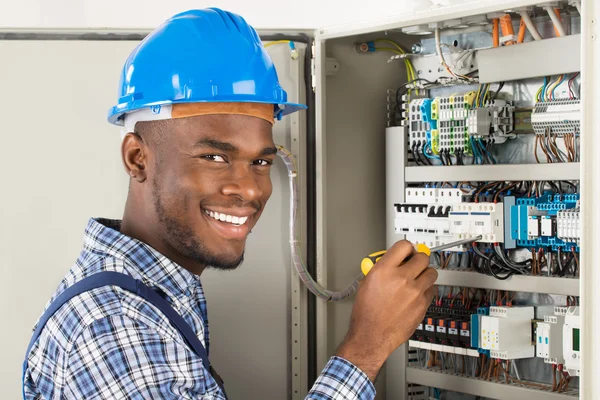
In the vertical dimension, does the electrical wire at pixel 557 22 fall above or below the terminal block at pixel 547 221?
above

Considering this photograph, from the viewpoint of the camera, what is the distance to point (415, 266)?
1.37 meters

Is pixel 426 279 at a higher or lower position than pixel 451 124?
lower

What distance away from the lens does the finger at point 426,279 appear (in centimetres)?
137

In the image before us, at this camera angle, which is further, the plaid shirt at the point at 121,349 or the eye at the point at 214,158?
the eye at the point at 214,158

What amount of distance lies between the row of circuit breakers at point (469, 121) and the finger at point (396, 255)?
502 millimetres

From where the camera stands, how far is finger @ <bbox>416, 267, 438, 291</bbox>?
53.8 inches

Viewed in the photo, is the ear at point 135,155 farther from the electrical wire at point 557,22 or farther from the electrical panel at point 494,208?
the electrical wire at point 557,22

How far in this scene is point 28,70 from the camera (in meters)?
1.82

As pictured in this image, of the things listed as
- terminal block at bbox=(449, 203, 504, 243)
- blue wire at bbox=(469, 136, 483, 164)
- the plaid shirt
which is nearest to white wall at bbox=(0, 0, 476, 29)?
blue wire at bbox=(469, 136, 483, 164)

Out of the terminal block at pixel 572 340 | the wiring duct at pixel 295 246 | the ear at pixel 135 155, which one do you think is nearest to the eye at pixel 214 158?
the ear at pixel 135 155

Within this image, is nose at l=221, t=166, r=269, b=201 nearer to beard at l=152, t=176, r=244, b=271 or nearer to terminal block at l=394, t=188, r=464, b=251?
beard at l=152, t=176, r=244, b=271

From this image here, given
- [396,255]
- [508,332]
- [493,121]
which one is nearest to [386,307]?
[396,255]

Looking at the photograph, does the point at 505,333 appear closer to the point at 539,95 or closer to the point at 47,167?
the point at 539,95

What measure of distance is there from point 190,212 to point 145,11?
2219mm
